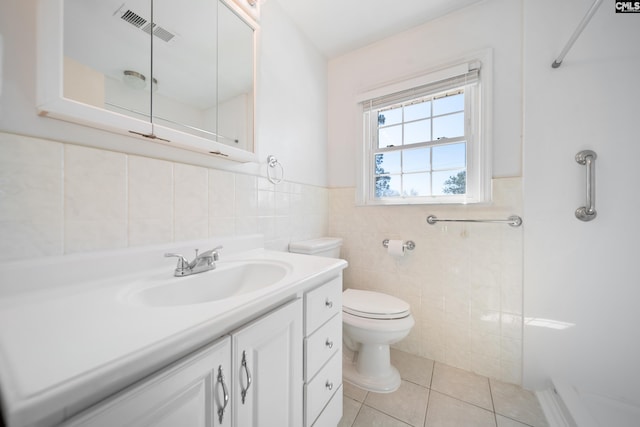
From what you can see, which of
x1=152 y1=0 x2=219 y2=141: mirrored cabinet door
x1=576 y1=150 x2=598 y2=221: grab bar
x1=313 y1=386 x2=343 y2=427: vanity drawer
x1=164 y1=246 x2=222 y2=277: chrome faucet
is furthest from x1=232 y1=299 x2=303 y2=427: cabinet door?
x1=576 y1=150 x2=598 y2=221: grab bar

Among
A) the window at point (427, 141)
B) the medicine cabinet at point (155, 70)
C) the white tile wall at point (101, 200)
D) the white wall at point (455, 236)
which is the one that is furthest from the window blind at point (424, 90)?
the white tile wall at point (101, 200)

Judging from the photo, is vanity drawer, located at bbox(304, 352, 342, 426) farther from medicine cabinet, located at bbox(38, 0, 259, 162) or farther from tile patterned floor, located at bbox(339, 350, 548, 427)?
medicine cabinet, located at bbox(38, 0, 259, 162)

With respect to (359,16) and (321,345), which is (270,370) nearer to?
(321,345)

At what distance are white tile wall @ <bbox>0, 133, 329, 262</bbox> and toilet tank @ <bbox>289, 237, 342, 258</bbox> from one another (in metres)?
0.40

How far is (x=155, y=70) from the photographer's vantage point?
2.86 ft

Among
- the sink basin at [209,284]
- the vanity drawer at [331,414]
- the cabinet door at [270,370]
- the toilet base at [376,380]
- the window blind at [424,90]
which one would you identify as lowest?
the toilet base at [376,380]

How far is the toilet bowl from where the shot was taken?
1313mm

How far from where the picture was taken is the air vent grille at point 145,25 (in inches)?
31.2

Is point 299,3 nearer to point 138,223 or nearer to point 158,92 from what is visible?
point 158,92

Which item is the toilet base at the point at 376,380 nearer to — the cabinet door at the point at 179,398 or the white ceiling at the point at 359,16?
the cabinet door at the point at 179,398

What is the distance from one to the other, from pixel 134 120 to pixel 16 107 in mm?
254

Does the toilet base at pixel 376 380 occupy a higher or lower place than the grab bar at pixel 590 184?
lower

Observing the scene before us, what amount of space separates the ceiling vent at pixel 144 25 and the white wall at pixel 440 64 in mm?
1351

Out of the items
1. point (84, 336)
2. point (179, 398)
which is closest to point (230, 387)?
point (179, 398)
